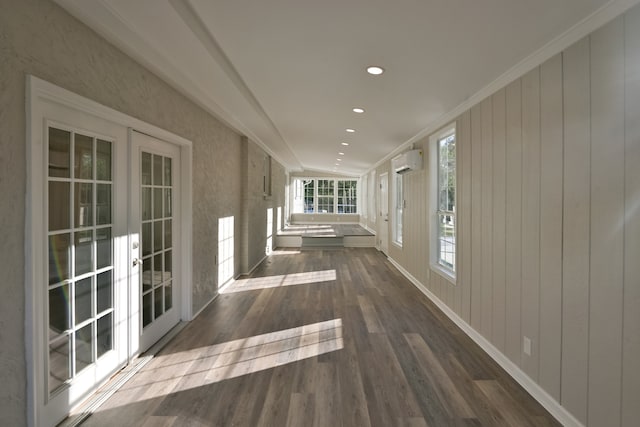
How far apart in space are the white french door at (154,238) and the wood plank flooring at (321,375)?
10.8 inches

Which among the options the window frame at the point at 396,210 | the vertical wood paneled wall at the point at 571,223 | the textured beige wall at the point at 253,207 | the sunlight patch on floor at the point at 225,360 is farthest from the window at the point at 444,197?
the textured beige wall at the point at 253,207

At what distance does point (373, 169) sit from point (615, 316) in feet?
28.5

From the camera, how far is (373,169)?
33.3 feet

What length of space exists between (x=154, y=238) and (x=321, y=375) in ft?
6.02

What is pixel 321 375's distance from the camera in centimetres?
254

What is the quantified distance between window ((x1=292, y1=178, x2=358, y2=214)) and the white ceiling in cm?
1013

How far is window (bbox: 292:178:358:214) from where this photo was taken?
14.1 meters

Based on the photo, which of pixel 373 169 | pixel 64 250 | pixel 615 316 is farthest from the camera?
pixel 373 169

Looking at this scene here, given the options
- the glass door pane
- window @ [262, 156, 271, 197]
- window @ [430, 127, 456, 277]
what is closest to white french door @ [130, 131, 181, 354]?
the glass door pane

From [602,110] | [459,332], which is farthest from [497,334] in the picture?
[602,110]

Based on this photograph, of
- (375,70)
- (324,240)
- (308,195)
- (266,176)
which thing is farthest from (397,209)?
(308,195)

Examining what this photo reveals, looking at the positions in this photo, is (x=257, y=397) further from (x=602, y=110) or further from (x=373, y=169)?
(x=373, y=169)

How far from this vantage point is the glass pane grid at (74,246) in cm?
187

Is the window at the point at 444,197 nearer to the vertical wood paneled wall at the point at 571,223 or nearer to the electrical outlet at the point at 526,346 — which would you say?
the vertical wood paneled wall at the point at 571,223
